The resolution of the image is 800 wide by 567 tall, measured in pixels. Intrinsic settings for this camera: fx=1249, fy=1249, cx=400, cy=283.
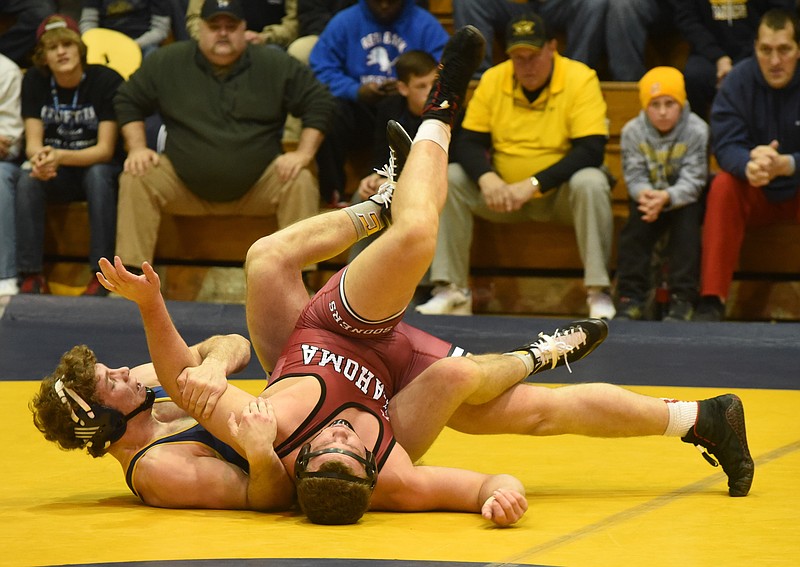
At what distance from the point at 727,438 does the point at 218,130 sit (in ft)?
13.5

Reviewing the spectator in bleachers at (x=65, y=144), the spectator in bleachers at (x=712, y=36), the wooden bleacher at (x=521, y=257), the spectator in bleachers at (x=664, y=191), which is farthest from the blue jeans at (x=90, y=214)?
the spectator in bleachers at (x=712, y=36)

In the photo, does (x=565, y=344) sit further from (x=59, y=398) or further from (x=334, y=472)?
(x=59, y=398)

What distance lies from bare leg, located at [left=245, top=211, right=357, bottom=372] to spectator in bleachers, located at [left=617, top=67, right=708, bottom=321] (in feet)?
Result: 9.47

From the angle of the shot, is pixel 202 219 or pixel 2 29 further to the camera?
pixel 2 29

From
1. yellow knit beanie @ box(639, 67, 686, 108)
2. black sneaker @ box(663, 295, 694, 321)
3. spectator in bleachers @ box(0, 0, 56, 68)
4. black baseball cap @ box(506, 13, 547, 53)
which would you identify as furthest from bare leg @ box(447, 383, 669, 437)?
spectator in bleachers @ box(0, 0, 56, 68)

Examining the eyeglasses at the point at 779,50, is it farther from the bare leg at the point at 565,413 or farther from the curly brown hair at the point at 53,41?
the curly brown hair at the point at 53,41

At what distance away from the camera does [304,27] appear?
787 centimetres

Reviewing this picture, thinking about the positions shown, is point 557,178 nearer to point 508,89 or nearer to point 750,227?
point 508,89

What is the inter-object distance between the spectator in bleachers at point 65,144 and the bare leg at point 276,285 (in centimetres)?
334

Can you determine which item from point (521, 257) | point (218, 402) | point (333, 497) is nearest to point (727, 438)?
point (333, 497)

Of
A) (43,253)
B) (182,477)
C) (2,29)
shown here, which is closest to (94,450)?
(182,477)

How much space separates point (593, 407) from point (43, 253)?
4687 mm

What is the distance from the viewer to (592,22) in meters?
7.27

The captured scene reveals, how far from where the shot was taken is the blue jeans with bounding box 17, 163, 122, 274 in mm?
6996
